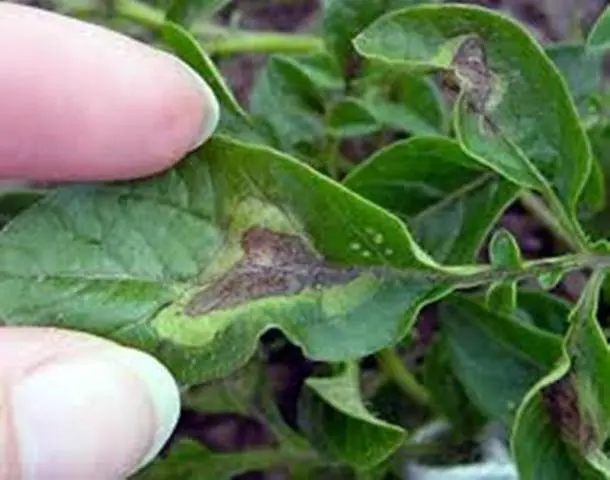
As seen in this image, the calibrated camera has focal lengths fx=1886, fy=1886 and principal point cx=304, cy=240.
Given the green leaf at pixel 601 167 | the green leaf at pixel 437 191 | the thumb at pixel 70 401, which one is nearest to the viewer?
the thumb at pixel 70 401

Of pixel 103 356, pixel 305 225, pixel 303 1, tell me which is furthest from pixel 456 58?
pixel 303 1

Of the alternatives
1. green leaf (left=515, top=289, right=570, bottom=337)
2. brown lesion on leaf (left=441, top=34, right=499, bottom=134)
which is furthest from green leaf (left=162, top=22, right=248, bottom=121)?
green leaf (left=515, top=289, right=570, bottom=337)

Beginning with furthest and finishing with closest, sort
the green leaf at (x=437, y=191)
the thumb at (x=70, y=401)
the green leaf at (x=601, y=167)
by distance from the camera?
the green leaf at (x=601, y=167) → the green leaf at (x=437, y=191) → the thumb at (x=70, y=401)

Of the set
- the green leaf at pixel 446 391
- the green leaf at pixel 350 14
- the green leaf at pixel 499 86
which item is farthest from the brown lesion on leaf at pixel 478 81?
the green leaf at pixel 446 391

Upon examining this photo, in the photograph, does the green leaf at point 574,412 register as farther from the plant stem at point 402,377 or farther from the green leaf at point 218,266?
the plant stem at point 402,377

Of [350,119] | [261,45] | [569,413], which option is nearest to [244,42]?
[261,45]

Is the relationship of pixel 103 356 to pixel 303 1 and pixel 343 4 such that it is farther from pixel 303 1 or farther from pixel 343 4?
pixel 303 1
